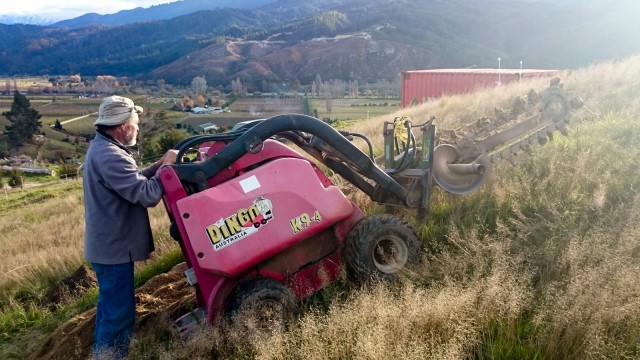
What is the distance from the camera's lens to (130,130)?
3936mm

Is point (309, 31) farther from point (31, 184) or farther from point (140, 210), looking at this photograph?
point (140, 210)

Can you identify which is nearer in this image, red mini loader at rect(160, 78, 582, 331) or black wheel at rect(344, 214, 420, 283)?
red mini loader at rect(160, 78, 582, 331)

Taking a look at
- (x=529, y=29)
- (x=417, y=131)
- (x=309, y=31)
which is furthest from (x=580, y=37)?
(x=417, y=131)

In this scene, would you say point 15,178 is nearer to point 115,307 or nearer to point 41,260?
point 41,260

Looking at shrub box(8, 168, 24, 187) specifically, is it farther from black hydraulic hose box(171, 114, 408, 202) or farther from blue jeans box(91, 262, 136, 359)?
black hydraulic hose box(171, 114, 408, 202)

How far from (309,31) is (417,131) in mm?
159831

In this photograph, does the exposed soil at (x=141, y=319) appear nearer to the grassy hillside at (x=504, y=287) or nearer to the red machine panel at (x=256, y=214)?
the grassy hillside at (x=504, y=287)

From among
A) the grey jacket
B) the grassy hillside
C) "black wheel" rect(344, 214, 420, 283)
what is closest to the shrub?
the grassy hillside

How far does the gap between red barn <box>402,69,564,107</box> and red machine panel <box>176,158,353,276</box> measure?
16554 millimetres

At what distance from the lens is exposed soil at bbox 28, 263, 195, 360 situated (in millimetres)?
4504

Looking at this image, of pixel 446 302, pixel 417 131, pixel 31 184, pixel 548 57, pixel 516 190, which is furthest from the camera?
pixel 548 57

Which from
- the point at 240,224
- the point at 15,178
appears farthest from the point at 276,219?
the point at 15,178

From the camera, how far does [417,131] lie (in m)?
9.92

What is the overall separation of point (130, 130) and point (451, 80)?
2000 cm
